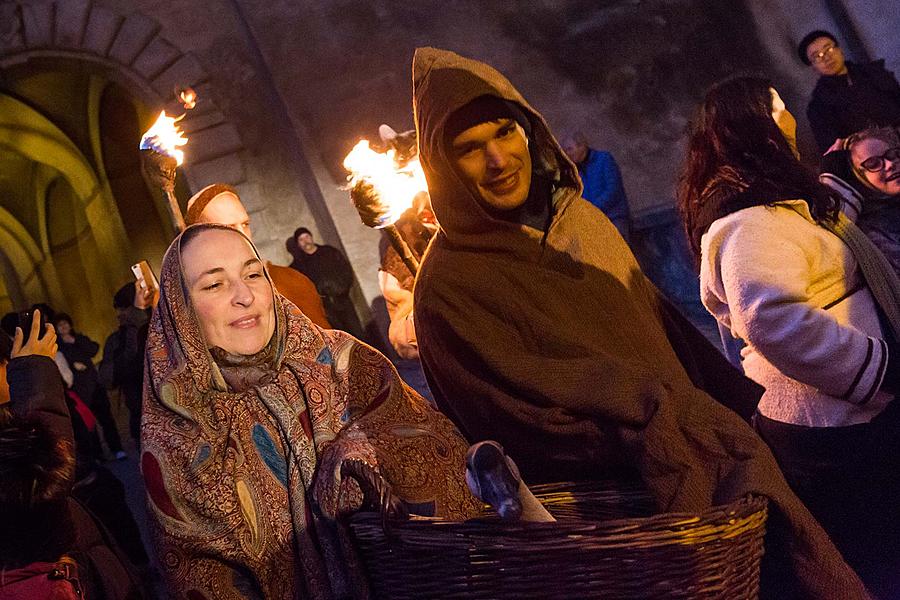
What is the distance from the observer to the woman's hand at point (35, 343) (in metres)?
3.25

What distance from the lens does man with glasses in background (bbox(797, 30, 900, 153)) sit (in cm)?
705

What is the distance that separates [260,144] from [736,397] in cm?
740

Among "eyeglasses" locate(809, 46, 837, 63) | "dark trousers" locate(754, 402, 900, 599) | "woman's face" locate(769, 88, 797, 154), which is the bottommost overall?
"dark trousers" locate(754, 402, 900, 599)

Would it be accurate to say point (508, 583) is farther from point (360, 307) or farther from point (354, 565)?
point (360, 307)

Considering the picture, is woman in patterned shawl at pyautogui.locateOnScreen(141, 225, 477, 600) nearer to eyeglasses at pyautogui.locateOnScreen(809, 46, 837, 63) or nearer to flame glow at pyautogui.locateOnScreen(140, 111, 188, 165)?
flame glow at pyautogui.locateOnScreen(140, 111, 188, 165)

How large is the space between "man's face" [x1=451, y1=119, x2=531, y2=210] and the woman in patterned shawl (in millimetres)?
543

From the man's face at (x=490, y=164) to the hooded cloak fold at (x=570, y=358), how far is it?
4 centimetres

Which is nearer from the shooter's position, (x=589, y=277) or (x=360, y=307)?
(x=589, y=277)

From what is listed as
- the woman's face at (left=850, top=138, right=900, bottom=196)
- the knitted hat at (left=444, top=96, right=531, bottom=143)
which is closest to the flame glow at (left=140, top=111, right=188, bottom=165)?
the knitted hat at (left=444, top=96, right=531, bottom=143)

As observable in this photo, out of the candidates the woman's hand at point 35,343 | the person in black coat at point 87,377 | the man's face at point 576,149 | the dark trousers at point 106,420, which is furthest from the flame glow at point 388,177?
the dark trousers at point 106,420

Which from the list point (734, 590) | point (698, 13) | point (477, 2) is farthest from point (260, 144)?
point (734, 590)

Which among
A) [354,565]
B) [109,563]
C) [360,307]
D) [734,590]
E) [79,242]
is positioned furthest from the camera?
[79,242]

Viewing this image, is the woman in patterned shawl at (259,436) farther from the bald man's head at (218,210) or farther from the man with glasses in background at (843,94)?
the man with glasses in background at (843,94)

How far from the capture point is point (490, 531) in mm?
1940
